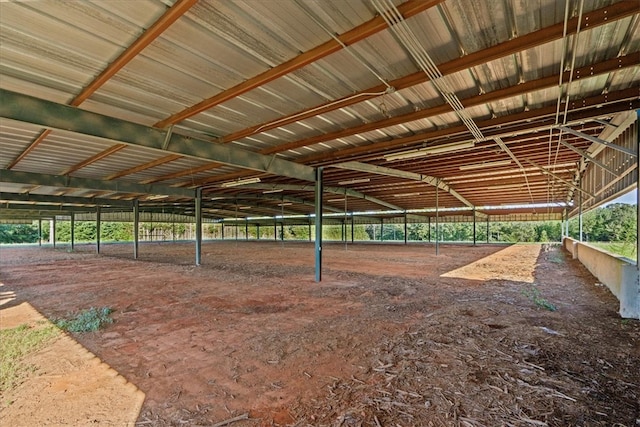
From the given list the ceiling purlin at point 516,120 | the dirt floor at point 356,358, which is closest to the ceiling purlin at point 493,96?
the ceiling purlin at point 516,120

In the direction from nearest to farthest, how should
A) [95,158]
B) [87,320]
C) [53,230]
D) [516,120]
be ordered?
1. [87,320]
2. [516,120]
3. [95,158]
4. [53,230]

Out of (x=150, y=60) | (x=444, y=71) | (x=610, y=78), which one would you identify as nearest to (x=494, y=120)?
(x=610, y=78)

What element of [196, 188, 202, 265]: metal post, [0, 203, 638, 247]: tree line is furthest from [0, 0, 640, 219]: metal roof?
[0, 203, 638, 247]: tree line

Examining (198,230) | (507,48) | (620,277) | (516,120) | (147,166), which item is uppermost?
(507,48)

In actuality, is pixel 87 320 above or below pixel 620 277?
below

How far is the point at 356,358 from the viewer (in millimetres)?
3584

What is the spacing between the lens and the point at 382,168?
10.8 metres

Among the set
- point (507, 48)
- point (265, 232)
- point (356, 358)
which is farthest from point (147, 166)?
point (265, 232)

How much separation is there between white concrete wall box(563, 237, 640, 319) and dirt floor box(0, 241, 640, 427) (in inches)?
12.1

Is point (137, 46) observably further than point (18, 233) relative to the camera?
No

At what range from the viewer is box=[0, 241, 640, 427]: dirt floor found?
2506 mm

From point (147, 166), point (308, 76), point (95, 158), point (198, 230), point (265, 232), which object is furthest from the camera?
point (265, 232)

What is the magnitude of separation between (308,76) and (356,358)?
12.0ft

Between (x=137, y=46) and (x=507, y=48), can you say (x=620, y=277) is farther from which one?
(x=137, y=46)
